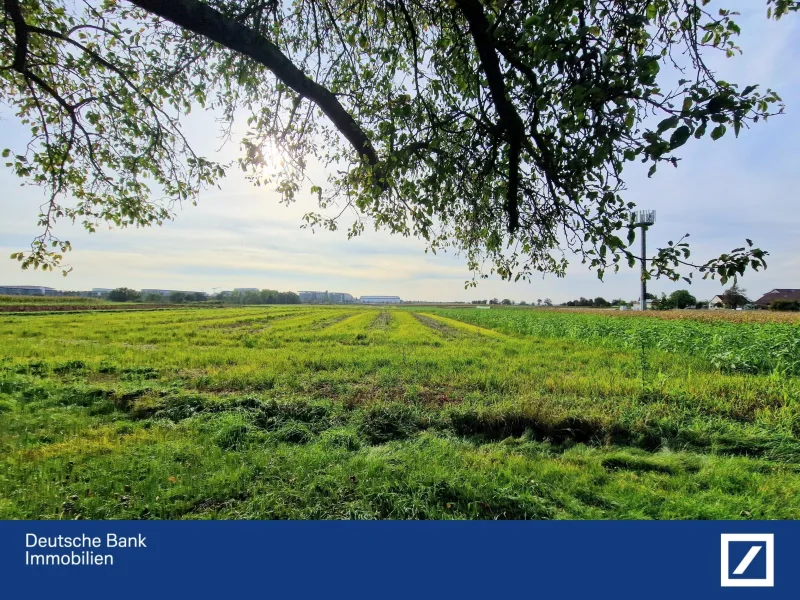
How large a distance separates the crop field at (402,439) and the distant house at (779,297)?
51782 millimetres

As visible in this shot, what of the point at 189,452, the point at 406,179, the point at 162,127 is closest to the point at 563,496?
the point at 406,179

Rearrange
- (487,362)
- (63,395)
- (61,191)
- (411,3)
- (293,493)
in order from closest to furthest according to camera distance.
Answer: (293,493) → (411,3) → (61,191) → (63,395) → (487,362)

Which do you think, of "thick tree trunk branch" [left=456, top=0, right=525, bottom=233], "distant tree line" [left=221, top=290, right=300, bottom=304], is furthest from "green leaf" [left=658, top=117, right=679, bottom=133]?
"distant tree line" [left=221, top=290, right=300, bottom=304]

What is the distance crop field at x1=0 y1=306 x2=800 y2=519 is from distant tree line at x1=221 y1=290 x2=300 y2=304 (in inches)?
3987

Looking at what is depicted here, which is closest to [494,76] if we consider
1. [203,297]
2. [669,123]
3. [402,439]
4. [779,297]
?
[669,123]

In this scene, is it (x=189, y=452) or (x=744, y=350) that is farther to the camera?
(x=744, y=350)

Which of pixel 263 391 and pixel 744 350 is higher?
pixel 744 350

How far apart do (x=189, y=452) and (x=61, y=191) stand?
4.64 meters

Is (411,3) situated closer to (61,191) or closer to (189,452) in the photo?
(61,191)

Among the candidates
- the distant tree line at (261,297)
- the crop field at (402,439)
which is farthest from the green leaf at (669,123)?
the distant tree line at (261,297)

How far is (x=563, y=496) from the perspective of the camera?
3.56 metres

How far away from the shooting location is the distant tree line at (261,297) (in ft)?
344

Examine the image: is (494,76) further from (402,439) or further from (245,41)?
(402,439)

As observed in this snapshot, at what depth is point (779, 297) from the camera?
153ft
